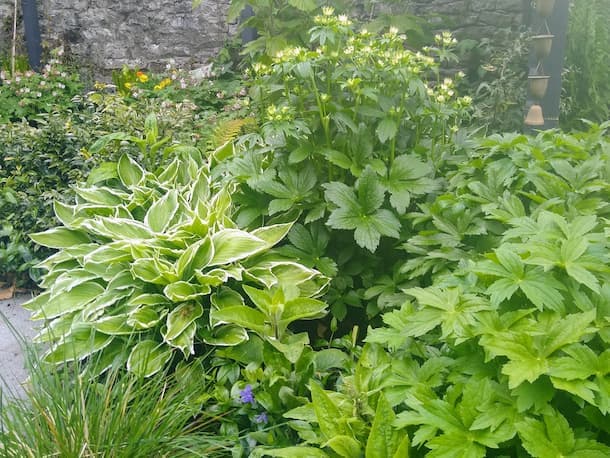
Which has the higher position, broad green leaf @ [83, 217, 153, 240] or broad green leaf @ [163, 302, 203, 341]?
broad green leaf @ [83, 217, 153, 240]

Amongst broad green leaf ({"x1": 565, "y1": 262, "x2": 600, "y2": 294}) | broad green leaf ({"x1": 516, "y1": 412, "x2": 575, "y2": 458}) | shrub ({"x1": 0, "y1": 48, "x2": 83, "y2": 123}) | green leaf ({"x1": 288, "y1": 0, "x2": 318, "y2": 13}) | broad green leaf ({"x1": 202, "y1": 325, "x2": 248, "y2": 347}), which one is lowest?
shrub ({"x1": 0, "y1": 48, "x2": 83, "y2": 123})

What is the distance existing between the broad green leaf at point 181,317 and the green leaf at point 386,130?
90 centimetres

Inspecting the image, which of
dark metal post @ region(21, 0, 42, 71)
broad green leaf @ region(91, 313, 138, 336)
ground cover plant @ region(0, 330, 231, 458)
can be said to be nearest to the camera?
ground cover plant @ region(0, 330, 231, 458)

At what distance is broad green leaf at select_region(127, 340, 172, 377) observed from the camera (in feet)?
6.25

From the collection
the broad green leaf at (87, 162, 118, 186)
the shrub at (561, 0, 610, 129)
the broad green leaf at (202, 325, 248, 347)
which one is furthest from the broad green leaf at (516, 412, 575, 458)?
the shrub at (561, 0, 610, 129)

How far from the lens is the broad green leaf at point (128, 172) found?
9.59ft

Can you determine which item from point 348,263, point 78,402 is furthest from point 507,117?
point 78,402

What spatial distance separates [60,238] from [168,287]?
3.01ft

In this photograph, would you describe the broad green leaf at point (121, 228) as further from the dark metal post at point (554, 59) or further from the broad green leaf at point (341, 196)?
the dark metal post at point (554, 59)

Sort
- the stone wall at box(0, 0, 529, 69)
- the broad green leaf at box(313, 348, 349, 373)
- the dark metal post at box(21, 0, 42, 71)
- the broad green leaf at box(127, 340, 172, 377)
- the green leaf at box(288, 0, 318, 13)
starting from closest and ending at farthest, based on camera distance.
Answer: the broad green leaf at box(313, 348, 349, 373) < the broad green leaf at box(127, 340, 172, 377) < the green leaf at box(288, 0, 318, 13) < the stone wall at box(0, 0, 529, 69) < the dark metal post at box(21, 0, 42, 71)

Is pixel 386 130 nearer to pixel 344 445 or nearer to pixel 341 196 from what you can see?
pixel 341 196

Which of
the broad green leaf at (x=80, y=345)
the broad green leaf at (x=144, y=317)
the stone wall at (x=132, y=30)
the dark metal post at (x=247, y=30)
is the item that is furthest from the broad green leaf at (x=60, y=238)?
the stone wall at (x=132, y=30)

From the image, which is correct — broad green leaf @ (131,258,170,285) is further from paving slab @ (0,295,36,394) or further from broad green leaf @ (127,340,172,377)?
paving slab @ (0,295,36,394)

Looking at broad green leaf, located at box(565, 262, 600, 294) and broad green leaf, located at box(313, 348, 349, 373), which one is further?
broad green leaf, located at box(313, 348, 349, 373)
